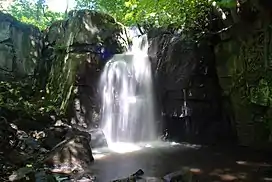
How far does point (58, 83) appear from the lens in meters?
12.3

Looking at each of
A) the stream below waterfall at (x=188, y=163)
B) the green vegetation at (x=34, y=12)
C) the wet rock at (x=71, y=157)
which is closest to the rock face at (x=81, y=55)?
the stream below waterfall at (x=188, y=163)

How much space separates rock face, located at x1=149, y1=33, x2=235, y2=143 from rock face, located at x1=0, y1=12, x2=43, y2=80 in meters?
6.55

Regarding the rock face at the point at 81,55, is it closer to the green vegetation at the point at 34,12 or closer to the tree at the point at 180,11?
the tree at the point at 180,11

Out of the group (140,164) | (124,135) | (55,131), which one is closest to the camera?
(140,164)

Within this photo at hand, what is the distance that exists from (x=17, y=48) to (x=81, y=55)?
12.6ft

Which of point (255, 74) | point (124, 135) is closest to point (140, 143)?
point (124, 135)

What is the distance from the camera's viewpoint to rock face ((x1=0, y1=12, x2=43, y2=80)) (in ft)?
44.7

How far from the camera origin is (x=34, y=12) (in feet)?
76.3

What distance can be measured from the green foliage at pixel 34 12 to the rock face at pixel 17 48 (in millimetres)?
8390

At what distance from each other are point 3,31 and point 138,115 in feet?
24.4

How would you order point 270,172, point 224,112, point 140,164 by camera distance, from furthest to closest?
point 224,112 < point 140,164 < point 270,172

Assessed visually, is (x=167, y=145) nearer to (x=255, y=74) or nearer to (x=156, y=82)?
(x=156, y=82)

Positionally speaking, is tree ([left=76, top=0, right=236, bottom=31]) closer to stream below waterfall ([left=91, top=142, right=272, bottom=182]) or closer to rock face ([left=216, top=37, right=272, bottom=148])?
rock face ([left=216, top=37, right=272, bottom=148])

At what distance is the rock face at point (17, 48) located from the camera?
13617 mm
